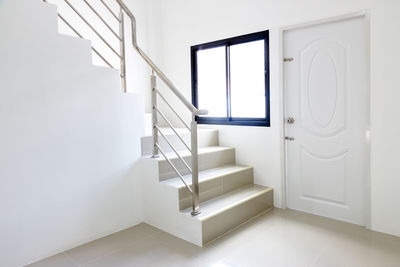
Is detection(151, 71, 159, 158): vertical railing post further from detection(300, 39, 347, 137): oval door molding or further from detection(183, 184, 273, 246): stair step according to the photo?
detection(300, 39, 347, 137): oval door molding

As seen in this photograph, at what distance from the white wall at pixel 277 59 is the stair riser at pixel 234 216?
9.0 inches

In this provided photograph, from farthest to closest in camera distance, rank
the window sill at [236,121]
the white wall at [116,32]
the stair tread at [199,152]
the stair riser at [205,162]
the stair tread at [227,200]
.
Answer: the white wall at [116,32] < the window sill at [236,121] < the stair tread at [199,152] < the stair riser at [205,162] < the stair tread at [227,200]

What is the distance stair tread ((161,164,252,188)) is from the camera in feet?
9.17

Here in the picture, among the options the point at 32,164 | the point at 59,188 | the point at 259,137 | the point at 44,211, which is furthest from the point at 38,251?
the point at 259,137

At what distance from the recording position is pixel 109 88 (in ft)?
9.04

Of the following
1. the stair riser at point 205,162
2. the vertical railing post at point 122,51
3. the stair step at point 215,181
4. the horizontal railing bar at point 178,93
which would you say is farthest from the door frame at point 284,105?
the vertical railing post at point 122,51

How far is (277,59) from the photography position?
10.9ft

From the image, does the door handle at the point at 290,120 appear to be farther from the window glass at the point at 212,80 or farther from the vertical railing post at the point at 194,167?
the vertical railing post at the point at 194,167

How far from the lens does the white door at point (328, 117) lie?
9.25 feet

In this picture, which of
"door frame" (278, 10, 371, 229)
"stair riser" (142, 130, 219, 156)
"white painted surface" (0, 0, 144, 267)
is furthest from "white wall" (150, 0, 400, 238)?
"white painted surface" (0, 0, 144, 267)

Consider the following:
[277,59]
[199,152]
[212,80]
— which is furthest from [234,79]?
[199,152]

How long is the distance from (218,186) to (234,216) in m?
0.38

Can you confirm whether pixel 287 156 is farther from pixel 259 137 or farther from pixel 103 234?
pixel 103 234

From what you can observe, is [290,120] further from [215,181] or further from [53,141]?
[53,141]
